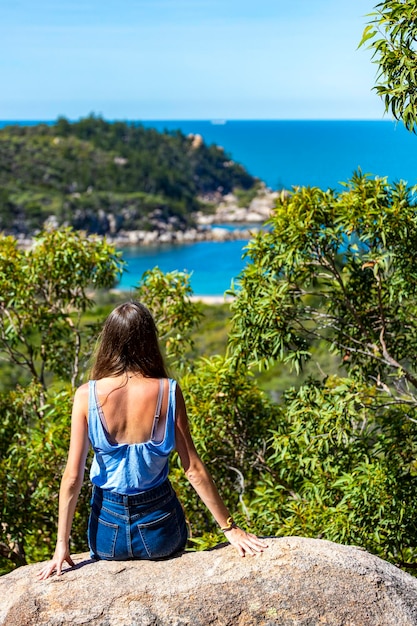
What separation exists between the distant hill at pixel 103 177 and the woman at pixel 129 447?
8929 centimetres

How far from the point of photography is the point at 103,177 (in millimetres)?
109438

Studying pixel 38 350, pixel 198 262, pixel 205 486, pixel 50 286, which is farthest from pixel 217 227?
pixel 205 486

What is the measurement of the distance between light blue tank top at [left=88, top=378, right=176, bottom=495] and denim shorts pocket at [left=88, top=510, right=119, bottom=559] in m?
0.18

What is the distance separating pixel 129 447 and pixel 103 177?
109 m

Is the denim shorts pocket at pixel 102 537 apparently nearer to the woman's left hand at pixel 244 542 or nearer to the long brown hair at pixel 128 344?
the woman's left hand at pixel 244 542

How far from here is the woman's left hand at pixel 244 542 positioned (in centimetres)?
344

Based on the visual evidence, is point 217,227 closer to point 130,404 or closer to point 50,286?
point 50,286

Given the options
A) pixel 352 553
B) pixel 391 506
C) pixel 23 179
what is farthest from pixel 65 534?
pixel 23 179

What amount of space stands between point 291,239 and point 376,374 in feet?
5.61

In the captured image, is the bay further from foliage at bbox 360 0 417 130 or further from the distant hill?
foliage at bbox 360 0 417 130

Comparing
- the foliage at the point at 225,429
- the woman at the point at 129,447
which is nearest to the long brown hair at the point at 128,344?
the woman at the point at 129,447

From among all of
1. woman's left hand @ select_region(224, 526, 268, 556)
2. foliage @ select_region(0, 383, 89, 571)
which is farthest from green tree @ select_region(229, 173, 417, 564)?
woman's left hand @ select_region(224, 526, 268, 556)

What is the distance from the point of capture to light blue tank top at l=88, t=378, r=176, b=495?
10.8 feet

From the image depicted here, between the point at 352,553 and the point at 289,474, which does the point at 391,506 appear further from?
the point at 352,553
